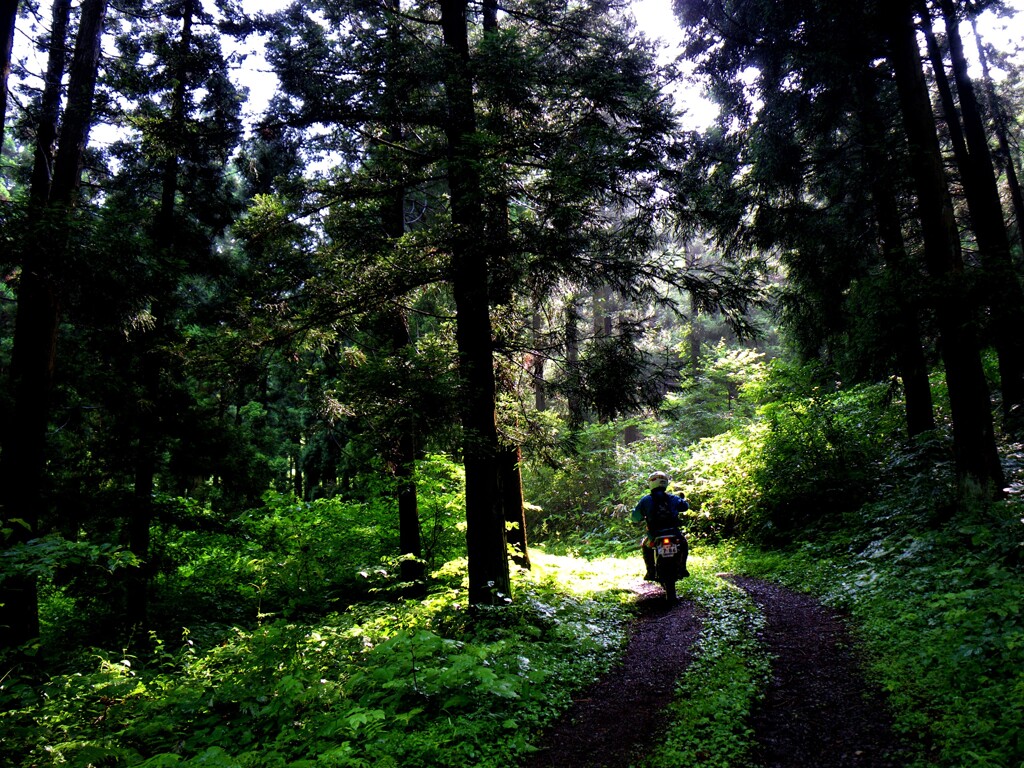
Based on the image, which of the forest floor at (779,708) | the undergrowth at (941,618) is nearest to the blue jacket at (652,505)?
the undergrowth at (941,618)

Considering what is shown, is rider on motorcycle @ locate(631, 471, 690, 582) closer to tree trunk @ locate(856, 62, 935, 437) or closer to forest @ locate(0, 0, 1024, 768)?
forest @ locate(0, 0, 1024, 768)

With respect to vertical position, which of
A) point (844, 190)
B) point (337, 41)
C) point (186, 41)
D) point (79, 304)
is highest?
point (186, 41)

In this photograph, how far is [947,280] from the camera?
23.4 ft

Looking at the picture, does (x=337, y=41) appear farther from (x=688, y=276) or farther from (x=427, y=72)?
(x=688, y=276)

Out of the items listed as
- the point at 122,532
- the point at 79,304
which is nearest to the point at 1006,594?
the point at 79,304

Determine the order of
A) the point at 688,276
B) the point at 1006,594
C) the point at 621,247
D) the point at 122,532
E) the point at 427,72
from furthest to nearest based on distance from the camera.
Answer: the point at 122,532
the point at 621,247
the point at 688,276
the point at 427,72
the point at 1006,594

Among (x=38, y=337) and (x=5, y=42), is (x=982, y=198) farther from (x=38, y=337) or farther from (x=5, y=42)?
(x=38, y=337)

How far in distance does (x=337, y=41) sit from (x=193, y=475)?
8.53 meters

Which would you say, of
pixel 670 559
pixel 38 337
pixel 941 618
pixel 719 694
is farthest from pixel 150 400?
pixel 941 618

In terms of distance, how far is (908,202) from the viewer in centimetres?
1188

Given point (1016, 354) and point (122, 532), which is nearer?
point (122, 532)

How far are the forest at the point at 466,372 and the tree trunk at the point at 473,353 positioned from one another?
0.05 meters

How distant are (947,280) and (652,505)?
16.3ft

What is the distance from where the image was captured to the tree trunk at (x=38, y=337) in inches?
279
